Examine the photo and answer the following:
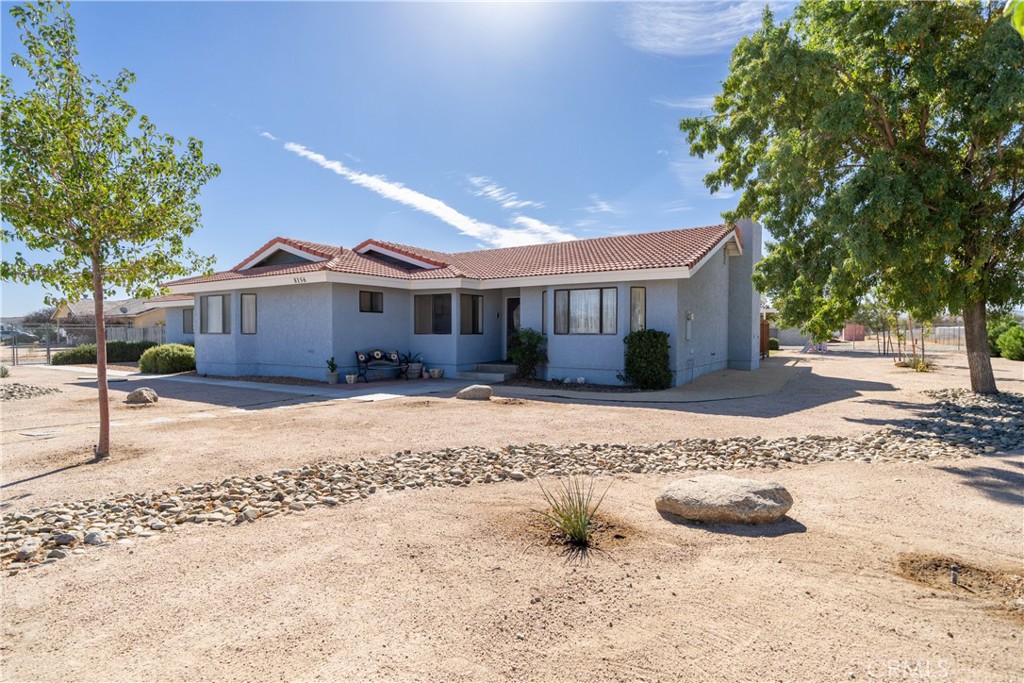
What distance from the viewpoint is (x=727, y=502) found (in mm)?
4812

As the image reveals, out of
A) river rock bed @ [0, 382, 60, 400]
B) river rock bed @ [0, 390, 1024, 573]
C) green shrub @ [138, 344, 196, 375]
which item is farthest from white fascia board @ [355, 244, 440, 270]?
river rock bed @ [0, 390, 1024, 573]

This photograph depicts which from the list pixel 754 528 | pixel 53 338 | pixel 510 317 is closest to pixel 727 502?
pixel 754 528

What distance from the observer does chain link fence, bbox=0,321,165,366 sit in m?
26.2

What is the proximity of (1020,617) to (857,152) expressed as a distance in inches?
439

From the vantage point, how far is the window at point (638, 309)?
601 inches

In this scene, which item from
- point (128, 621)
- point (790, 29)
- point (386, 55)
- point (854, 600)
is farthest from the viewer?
point (386, 55)

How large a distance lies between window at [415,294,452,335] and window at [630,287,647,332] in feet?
19.8

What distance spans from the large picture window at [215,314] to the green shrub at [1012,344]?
105 ft

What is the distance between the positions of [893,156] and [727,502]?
9.20 meters

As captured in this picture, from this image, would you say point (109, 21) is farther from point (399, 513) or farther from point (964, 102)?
point (964, 102)

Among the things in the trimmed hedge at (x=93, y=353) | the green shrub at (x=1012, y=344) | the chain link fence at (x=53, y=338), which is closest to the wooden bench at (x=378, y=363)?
the trimmed hedge at (x=93, y=353)

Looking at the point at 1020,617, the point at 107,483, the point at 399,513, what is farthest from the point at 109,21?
the point at 1020,617

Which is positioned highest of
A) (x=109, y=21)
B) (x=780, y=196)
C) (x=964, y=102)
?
(x=109, y=21)

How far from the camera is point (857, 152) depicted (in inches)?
464
